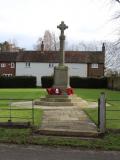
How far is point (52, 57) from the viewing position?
8350 cm

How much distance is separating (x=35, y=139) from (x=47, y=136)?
2.09 feet

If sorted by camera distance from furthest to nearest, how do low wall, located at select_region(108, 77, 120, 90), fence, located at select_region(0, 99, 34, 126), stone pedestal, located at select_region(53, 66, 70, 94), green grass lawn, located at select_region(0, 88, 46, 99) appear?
low wall, located at select_region(108, 77, 120, 90), green grass lawn, located at select_region(0, 88, 46, 99), stone pedestal, located at select_region(53, 66, 70, 94), fence, located at select_region(0, 99, 34, 126)

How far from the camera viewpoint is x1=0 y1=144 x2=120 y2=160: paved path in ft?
31.4

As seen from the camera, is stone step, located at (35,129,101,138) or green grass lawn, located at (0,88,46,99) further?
green grass lawn, located at (0,88,46,99)

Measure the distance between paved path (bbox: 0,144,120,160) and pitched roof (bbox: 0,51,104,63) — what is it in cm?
7168

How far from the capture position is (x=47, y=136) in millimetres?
12180

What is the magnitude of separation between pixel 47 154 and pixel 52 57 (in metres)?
73.8

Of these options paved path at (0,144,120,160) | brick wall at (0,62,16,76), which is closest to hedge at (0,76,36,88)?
brick wall at (0,62,16,76)

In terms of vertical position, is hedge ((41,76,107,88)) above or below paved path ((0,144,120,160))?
below

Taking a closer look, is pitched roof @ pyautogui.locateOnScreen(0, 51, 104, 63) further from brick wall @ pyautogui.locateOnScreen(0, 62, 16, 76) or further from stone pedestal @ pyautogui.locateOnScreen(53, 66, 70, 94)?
stone pedestal @ pyautogui.locateOnScreen(53, 66, 70, 94)

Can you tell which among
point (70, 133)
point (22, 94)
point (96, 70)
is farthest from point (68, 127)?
point (96, 70)

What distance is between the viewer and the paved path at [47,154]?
377 inches

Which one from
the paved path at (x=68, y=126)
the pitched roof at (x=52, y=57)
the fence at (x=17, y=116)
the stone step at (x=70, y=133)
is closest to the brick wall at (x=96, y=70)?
the pitched roof at (x=52, y=57)

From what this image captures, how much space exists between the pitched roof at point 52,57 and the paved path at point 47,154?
71.7m
